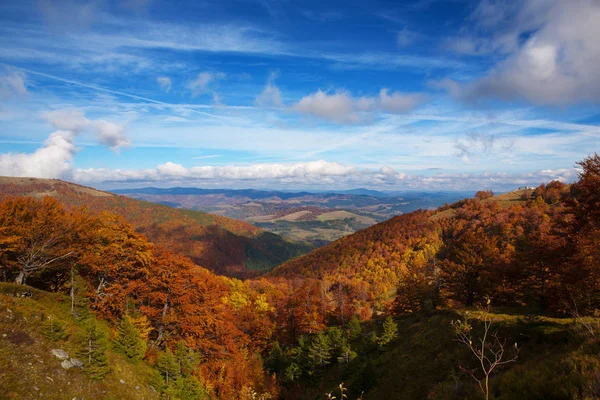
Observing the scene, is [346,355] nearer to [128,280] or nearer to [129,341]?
[129,341]

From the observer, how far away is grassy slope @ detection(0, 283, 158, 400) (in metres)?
16.8

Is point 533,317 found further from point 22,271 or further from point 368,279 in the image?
point 368,279

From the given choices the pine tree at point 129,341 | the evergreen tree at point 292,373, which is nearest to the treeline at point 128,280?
the pine tree at point 129,341

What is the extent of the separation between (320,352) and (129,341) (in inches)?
914

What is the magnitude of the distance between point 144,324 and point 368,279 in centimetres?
10820

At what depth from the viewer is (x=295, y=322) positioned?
5112 centimetres

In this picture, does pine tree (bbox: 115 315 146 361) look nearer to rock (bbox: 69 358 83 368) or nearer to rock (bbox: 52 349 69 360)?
rock (bbox: 69 358 83 368)

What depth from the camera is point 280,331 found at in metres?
54.0

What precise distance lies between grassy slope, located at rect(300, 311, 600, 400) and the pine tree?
19349 millimetres

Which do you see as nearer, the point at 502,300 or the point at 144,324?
the point at 144,324

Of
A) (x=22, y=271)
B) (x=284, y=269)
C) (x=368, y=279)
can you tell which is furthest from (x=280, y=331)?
(x=284, y=269)

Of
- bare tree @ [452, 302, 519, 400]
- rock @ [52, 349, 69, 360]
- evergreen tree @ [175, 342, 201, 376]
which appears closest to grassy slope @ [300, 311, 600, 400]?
bare tree @ [452, 302, 519, 400]

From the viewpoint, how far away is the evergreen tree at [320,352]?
1506 inches

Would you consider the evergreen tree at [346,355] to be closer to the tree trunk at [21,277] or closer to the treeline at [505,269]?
the treeline at [505,269]
